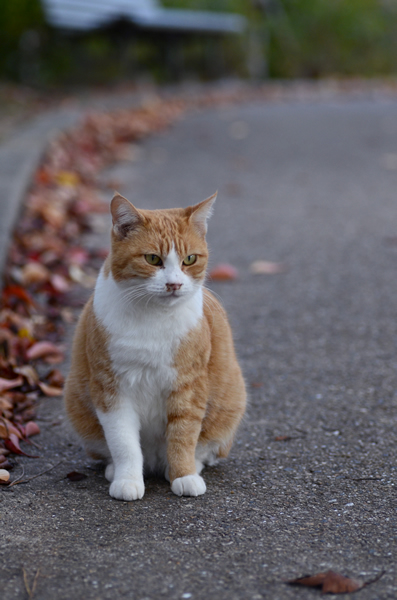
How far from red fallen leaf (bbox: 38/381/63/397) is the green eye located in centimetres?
106

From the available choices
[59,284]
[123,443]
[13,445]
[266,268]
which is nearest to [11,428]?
[13,445]

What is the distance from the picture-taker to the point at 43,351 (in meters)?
3.44

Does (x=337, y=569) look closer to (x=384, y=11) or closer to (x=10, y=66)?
(x=10, y=66)

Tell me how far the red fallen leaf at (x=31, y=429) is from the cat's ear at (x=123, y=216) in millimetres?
875

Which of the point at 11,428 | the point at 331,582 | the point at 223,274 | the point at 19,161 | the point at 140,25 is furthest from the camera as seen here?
the point at 140,25

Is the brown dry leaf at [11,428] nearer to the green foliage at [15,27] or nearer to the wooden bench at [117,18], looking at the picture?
the green foliage at [15,27]

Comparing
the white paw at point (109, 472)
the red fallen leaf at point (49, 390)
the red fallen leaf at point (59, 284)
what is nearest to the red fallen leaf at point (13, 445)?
the white paw at point (109, 472)

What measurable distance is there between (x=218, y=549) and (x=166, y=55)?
1482cm

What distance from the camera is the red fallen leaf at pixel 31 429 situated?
2801 millimetres

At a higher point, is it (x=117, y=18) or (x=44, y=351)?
(x=117, y=18)

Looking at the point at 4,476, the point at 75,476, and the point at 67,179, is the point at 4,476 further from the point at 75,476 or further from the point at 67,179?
the point at 67,179

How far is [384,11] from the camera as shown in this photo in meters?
20.9

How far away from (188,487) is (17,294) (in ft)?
5.80

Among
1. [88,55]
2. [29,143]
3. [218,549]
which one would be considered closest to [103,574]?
[218,549]
